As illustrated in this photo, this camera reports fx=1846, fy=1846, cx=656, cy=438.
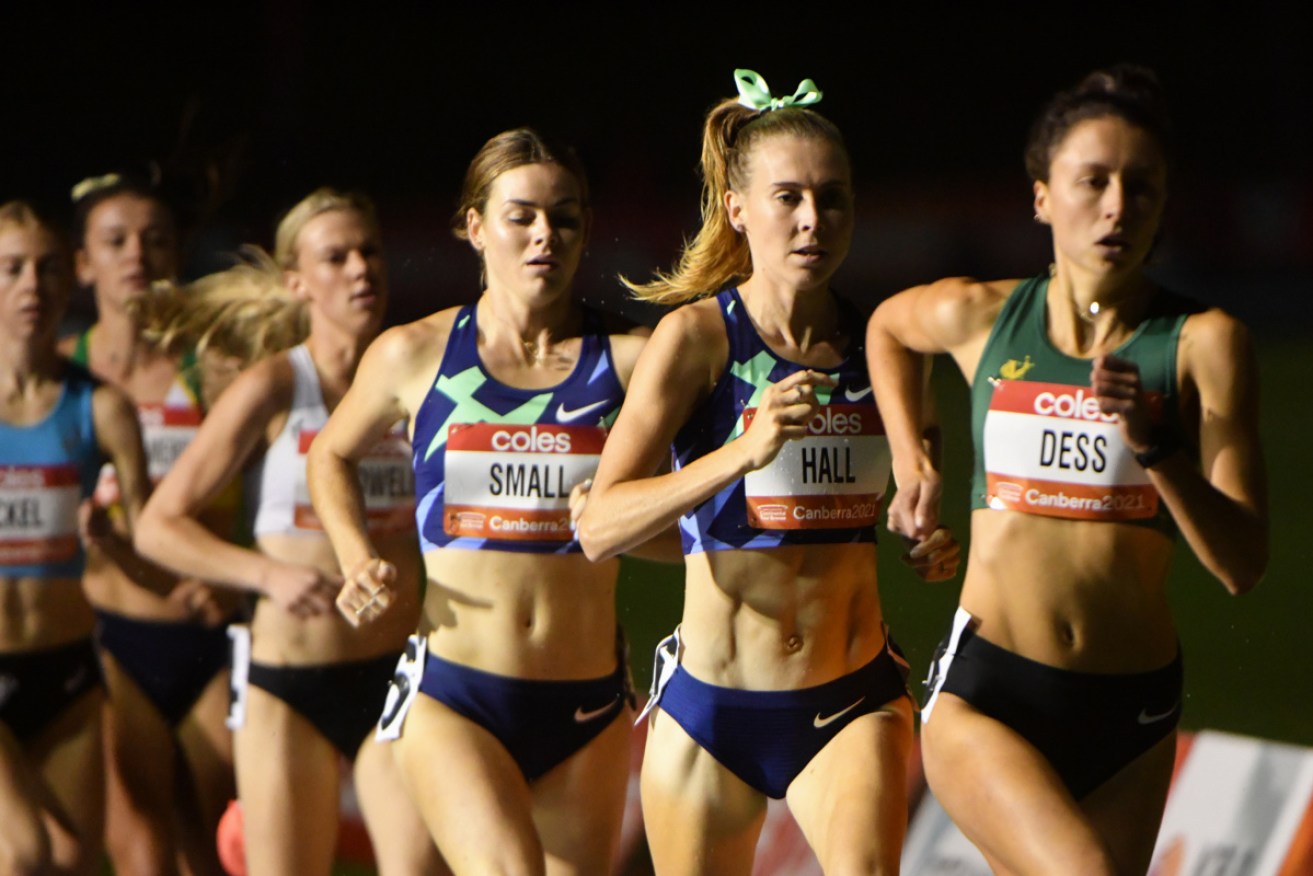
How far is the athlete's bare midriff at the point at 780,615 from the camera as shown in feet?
11.7

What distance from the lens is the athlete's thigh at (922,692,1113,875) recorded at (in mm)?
3289

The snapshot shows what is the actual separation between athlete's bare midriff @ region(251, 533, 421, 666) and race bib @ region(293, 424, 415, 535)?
1.4 inches

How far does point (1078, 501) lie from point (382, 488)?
1.93 meters

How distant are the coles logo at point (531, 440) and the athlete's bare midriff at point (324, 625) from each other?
0.87 m

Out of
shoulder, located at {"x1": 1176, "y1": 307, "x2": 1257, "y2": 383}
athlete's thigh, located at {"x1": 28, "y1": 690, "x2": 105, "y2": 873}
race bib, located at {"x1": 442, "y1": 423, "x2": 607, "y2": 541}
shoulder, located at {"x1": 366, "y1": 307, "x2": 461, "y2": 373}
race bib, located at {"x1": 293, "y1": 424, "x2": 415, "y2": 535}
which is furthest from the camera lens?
athlete's thigh, located at {"x1": 28, "y1": 690, "x2": 105, "y2": 873}

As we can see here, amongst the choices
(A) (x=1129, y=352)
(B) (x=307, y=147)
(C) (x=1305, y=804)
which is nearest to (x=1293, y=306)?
(B) (x=307, y=147)

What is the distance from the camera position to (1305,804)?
15.1 ft

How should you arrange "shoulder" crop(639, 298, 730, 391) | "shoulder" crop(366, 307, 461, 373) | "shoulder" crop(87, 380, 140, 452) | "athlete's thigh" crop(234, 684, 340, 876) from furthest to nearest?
"shoulder" crop(87, 380, 140, 452)
"athlete's thigh" crop(234, 684, 340, 876)
"shoulder" crop(366, 307, 461, 373)
"shoulder" crop(639, 298, 730, 391)

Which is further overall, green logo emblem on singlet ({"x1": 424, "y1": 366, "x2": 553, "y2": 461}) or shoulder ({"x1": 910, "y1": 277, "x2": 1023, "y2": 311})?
green logo emblem on singlet ({"x1": 424, "y1": 366, "x2": 553, "y2": 461})

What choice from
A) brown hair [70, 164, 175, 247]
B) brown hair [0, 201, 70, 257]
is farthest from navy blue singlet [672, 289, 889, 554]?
brown hair [70, 164, 175, 247]

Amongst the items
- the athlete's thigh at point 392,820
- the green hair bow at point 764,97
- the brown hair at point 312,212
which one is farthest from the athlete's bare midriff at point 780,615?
the brown hair at point 312,212

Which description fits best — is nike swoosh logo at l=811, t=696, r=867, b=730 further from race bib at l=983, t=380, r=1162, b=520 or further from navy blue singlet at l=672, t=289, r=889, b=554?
race bib at l=983, t=380, r=1162, b=520

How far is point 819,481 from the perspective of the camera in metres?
3.56

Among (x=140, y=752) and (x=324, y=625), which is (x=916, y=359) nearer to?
(x=324, y=625)
